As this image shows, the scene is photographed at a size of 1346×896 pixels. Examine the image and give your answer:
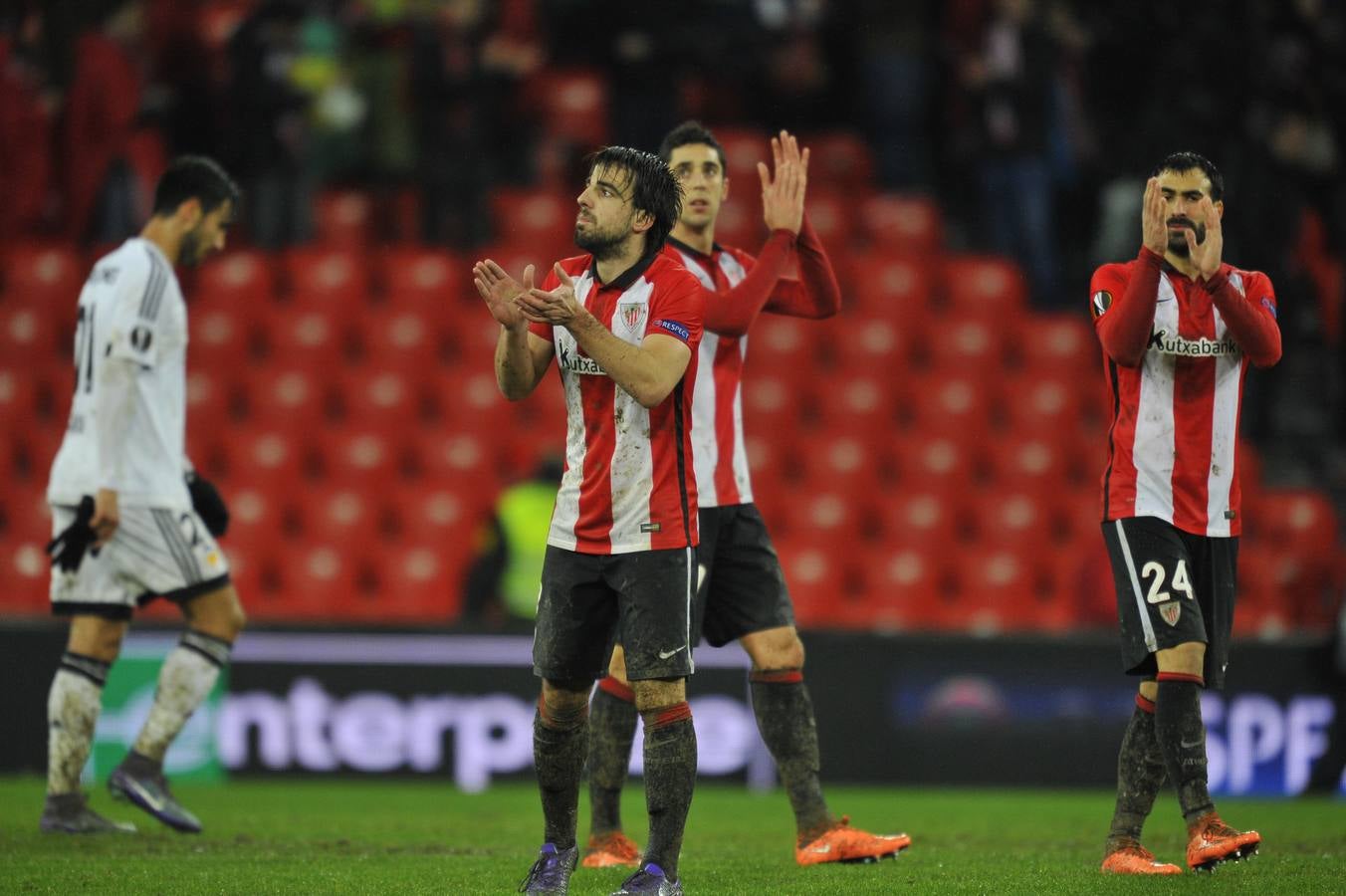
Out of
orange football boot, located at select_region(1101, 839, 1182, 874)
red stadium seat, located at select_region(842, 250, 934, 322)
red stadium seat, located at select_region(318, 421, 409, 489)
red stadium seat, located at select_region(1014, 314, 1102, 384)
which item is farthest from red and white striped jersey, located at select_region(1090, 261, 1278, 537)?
red stadium seat, located at select_region(318, 421, 409, 489)

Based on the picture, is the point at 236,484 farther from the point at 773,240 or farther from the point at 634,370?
the point at 634,370

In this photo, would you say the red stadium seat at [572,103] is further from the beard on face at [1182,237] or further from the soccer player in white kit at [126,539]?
the beard on face at [1182,237]

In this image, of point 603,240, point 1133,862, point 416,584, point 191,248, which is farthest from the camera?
point 416,584

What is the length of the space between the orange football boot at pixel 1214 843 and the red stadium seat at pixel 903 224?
890cm

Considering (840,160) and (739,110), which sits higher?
(739,110)

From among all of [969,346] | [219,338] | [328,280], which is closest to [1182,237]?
[969,346]

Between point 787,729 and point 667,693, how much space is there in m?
1.23

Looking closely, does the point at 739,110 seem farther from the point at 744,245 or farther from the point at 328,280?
the point at 328,280

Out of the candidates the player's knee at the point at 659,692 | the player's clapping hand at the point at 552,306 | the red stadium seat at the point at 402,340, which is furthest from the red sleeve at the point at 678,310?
the red stadium seat at the point at 402,340

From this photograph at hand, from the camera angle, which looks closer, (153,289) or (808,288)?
(808,288)

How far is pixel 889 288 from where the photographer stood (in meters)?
13.9

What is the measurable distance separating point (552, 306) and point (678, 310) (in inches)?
19.0

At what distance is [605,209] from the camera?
5.45 m

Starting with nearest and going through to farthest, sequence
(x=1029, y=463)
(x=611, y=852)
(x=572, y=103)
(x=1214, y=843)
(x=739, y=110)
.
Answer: (x=1214, y=843)
(x=611, y=852)
(x=1029, y=463)
(x=572, y=103)
(x=739, y=110)
